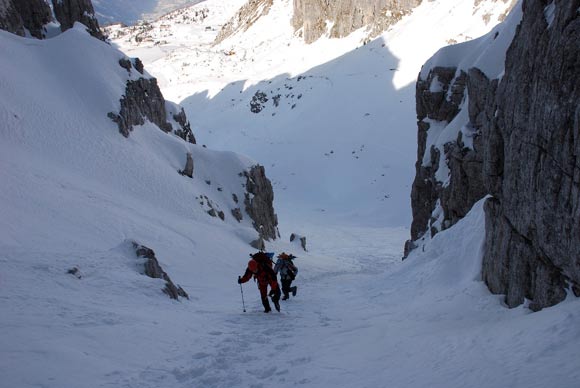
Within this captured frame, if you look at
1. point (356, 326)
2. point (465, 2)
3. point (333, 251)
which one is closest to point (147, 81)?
point (333, 251)

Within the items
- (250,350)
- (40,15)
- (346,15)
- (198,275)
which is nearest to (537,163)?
(250,350)

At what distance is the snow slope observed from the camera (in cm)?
4572

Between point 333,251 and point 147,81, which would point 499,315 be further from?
point 147,81

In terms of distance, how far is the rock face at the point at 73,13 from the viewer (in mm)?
34562

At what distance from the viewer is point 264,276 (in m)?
11.3

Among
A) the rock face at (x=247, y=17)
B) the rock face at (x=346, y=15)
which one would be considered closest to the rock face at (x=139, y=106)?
the rock face at (x=346, y=15)

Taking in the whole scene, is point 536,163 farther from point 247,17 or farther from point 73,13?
point 247,17

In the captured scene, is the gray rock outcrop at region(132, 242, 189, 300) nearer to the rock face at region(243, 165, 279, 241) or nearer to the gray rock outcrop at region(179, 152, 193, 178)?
the gray rock outcrop at region(179, 152, 193, 178)

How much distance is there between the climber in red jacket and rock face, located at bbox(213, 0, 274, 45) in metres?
104

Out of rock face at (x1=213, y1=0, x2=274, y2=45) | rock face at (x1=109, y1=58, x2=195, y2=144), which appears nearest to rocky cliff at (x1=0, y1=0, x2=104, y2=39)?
rock face at (x1=109, y1=58, x2=195, y2=144)

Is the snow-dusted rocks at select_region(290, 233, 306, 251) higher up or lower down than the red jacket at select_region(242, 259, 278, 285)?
higher up

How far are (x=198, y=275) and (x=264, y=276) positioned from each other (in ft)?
21.4

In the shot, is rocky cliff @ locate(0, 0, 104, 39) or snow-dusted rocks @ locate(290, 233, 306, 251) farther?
snow-dusted rocks @ locate(290, 233, 306, 251)

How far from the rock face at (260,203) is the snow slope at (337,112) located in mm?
9281
